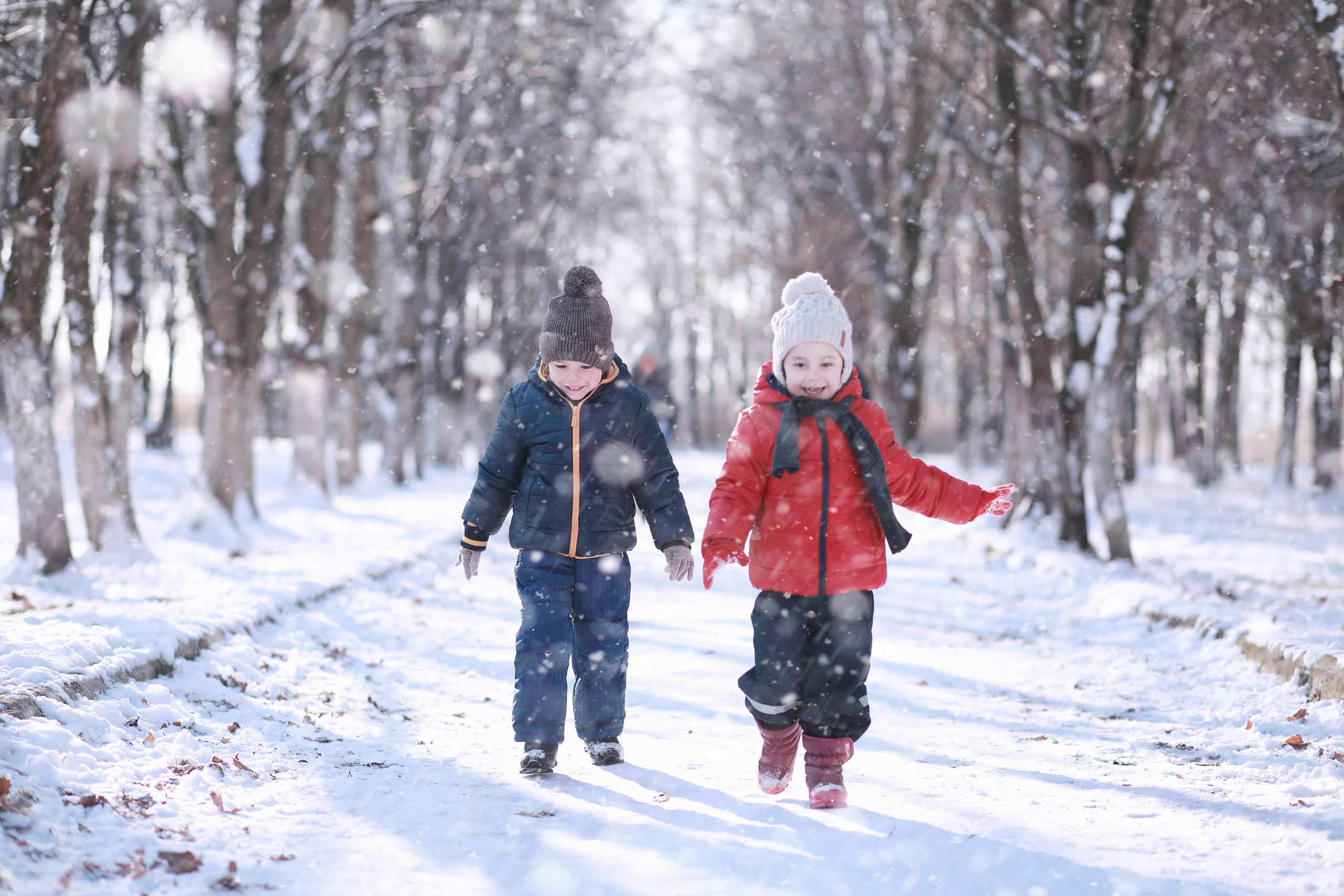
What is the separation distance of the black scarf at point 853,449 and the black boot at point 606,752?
51.6 inches

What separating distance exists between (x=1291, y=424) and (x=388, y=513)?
20149 millimetres

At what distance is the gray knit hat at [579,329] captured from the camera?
4195mm

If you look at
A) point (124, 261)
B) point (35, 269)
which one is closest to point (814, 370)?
point (35, 269)

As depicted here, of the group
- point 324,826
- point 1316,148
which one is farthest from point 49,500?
point 1316,148

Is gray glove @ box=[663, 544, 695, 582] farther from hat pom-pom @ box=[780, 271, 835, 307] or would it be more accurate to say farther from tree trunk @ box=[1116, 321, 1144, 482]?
tree trunk @ box=[1116, 321, 1144, 482]

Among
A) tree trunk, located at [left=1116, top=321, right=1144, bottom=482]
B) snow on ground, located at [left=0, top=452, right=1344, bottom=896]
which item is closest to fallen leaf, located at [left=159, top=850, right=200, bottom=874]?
snow on ground, located at [left=0, top=452, right=1344, bottom=896]

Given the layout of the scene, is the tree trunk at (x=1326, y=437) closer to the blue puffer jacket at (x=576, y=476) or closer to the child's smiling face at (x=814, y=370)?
the child's smiling face at (x=814, y=370)

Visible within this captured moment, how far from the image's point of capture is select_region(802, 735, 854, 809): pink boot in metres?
3.70

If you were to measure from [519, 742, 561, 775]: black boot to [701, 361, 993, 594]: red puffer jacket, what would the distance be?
3.43 ft

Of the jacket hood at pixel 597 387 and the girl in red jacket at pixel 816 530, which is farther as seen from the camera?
the jacket hood at pixel 597 387

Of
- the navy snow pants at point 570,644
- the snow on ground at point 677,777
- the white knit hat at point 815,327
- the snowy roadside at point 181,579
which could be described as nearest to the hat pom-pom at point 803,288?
the white knit hat at point 815,327

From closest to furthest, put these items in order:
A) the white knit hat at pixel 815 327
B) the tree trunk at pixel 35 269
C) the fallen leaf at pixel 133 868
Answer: the fallen leaf at pixel 133 868 < the white knit hat at pixel 815 327 < the tree trunk at pixel 35 269

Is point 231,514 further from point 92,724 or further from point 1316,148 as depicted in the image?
point 1316,148

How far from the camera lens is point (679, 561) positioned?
13.4ft
